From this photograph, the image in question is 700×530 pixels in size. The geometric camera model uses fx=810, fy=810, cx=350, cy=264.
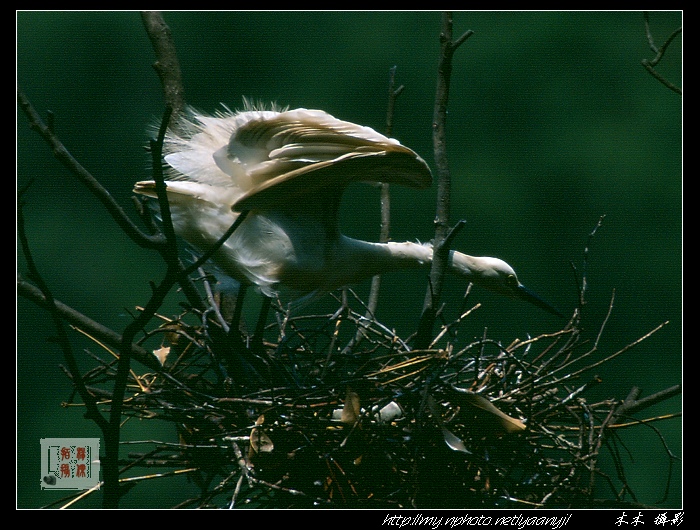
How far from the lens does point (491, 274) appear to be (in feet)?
6.69

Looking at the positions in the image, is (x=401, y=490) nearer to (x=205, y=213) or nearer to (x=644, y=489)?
(x=205, y=213)

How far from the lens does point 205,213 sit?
5.59 ft

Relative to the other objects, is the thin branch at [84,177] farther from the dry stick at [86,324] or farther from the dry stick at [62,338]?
the dry stick at [86,324]

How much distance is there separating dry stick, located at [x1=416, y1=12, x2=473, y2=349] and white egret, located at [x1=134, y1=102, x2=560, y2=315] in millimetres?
90

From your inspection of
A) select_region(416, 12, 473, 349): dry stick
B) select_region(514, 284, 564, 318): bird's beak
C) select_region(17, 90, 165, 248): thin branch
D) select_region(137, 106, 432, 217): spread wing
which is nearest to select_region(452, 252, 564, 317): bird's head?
select_region(514, 284, 564, 318): bird's beak

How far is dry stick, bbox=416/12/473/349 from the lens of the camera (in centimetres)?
149

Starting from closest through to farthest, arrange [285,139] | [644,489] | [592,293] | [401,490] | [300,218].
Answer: [401,490], [285,139], [300,218], [644,489], [592,293]

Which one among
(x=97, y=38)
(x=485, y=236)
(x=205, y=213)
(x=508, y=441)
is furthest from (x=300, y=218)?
(x=97, y=38)

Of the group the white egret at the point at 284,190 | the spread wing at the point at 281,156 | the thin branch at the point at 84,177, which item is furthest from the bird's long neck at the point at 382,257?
the thin branch at the point at 84,177

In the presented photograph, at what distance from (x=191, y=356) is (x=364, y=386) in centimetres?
48

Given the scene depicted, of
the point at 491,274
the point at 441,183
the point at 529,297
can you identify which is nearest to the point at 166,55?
the point at 441,183

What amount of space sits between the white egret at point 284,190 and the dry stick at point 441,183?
90 mm

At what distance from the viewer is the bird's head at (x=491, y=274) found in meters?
2.01

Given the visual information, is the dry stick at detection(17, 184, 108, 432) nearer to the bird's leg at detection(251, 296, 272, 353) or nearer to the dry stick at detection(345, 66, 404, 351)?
the bird's leg at detection(251, 296, 272, 353)
